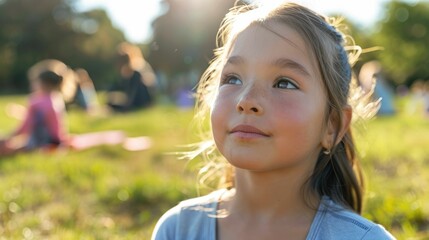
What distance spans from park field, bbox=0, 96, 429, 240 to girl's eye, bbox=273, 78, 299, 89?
24.8 inches

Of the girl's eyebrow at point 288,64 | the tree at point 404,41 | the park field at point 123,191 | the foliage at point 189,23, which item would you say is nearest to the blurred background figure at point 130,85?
the foliage at point 189,23

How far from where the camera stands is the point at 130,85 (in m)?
13.5

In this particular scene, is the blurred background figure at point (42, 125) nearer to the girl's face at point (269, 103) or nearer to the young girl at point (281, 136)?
the young girl at point (281, 136)

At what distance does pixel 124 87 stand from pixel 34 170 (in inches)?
353

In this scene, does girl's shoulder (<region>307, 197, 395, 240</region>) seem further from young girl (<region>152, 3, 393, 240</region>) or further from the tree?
the tree

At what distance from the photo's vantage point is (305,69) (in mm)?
2152

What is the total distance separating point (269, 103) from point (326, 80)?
0.29m

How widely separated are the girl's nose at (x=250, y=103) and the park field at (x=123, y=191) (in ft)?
2.49

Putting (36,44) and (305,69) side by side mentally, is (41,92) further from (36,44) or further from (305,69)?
(36,44)

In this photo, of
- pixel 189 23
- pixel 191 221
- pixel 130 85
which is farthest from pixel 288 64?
pixel 189 23

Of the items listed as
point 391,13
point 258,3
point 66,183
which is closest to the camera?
point 258,3

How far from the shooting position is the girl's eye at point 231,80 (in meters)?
2.21

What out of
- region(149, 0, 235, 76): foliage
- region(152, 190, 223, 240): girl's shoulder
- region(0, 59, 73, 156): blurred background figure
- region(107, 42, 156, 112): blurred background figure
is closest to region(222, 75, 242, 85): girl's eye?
region(152, 190, 223, 240): girl's shoulder

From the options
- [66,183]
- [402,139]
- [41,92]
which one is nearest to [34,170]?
[66,183]
